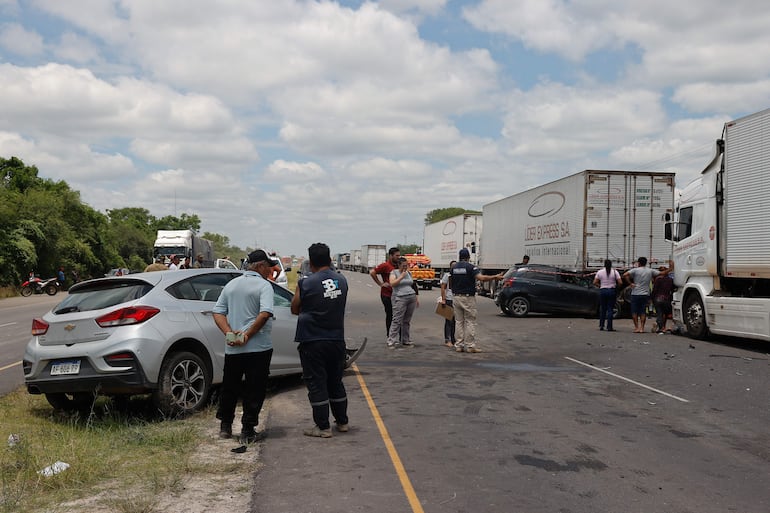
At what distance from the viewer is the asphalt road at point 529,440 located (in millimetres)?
5152

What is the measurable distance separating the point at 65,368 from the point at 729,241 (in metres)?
13.1

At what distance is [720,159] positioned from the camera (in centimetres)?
1578

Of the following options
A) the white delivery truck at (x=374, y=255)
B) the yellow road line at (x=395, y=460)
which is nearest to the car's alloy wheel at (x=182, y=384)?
the yellow road line at (x=395, y=460)

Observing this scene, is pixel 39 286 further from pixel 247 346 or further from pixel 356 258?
pixel 356 258

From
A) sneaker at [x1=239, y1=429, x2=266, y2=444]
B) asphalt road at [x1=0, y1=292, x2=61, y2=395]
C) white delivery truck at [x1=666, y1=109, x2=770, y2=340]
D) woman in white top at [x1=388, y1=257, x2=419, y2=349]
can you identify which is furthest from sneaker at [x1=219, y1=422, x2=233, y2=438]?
white delivery truck at [x1=666, y1=109, x2=770, y2=340]

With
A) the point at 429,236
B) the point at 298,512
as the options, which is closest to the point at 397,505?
the point at 298,512

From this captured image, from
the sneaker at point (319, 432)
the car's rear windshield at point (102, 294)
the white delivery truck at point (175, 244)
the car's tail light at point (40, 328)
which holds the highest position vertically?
the white delivery truck at point (175, 244)

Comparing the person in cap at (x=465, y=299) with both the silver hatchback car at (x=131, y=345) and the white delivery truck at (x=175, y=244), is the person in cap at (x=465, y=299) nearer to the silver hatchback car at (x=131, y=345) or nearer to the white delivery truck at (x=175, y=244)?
the silver hatchback car at (x=131, y=345)

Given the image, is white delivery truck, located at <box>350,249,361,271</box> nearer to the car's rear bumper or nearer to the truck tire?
A: the truck tire

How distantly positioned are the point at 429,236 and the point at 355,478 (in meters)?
50.0

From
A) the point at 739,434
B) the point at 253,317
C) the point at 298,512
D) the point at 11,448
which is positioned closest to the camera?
the point at 298,512

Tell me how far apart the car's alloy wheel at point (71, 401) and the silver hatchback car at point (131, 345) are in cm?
1

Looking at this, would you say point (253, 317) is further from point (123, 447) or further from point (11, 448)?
point (11, 448)

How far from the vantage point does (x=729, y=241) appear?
1523cm
